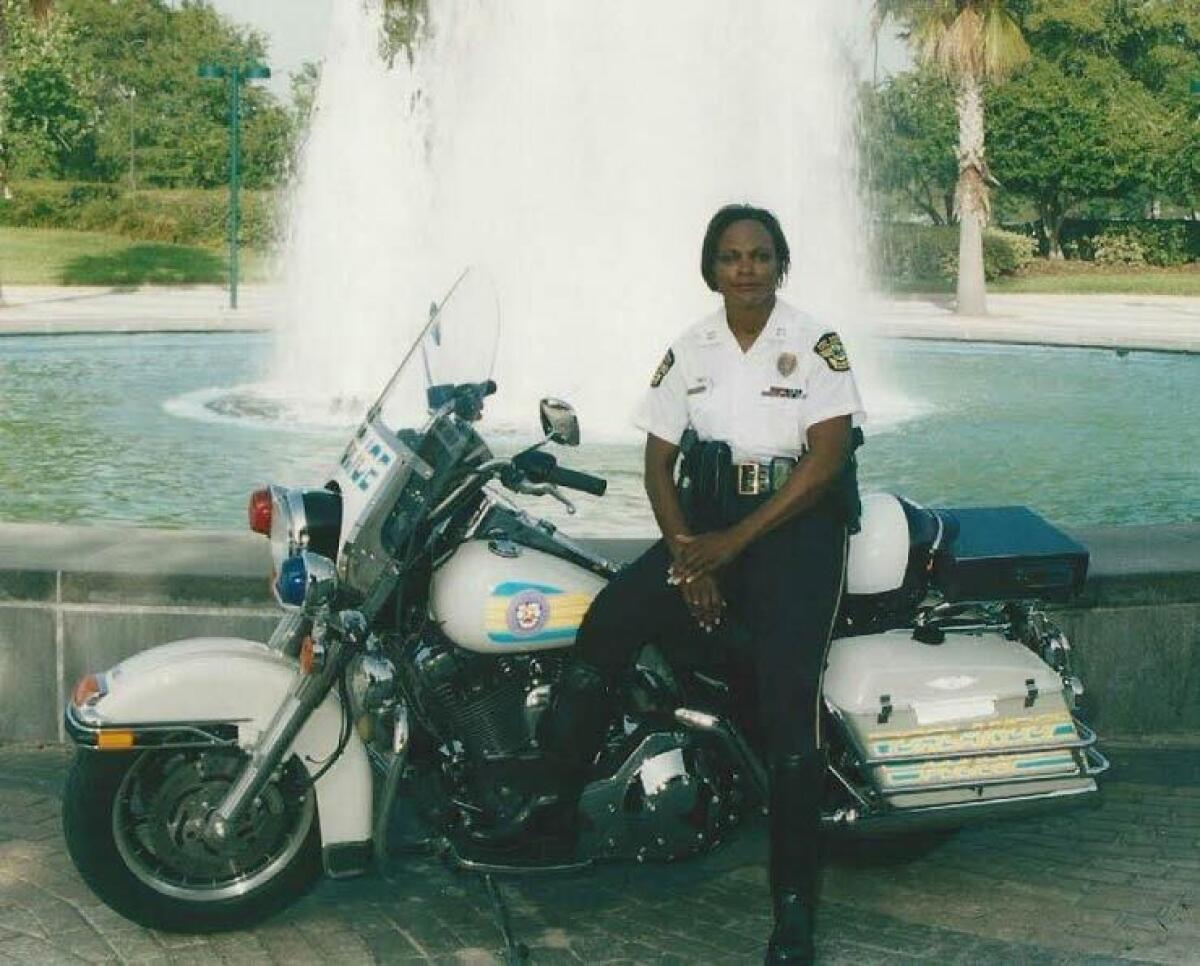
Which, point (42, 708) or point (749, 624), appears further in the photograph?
point (42, 708)

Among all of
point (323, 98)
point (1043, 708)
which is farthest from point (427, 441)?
point (323, 98)

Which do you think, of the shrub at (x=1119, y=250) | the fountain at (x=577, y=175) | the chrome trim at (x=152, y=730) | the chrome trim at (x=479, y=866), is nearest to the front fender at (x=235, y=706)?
the chrome trim at (x=152, y=730)

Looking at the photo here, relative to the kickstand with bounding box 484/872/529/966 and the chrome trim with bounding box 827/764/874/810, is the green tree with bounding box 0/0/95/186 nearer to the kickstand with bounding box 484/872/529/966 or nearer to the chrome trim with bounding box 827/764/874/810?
the kickstand with bounding box 484/872/529/966

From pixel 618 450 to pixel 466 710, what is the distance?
783 centimetres

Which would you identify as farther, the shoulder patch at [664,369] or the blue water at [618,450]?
the blue water at [618,450]

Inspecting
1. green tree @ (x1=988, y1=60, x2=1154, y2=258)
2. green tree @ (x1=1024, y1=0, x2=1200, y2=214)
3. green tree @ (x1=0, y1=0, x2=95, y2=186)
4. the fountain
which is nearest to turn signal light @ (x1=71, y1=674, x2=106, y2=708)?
the fountain

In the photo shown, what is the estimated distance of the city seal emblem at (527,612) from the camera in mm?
4129

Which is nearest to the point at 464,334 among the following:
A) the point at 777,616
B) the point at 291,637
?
the point at 291,637

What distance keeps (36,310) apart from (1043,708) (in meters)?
28.4

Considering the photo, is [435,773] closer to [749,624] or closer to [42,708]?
[749,624]

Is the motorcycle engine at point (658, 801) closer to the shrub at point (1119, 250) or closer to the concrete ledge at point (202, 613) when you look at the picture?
the concrete ledge at point (202, 613)

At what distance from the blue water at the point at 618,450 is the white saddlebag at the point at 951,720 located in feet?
15.1

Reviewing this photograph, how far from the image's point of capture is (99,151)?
66.8 metres

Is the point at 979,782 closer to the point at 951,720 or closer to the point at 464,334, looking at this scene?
the point at 951,720
